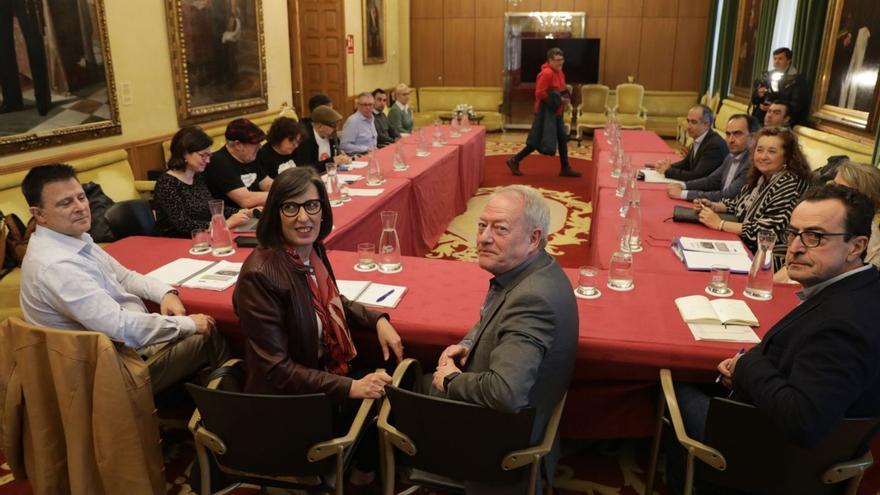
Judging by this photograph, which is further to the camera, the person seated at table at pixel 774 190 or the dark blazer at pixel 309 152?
the dark blazer at pixel 309 152

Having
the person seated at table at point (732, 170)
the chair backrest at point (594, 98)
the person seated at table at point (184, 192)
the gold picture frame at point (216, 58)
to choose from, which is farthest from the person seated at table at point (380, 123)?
the chair backrest at point (594, 98)

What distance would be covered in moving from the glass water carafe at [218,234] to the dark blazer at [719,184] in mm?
2992

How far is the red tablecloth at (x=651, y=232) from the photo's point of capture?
2830 millimetres

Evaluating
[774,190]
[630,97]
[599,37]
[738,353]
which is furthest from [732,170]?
[599,37]

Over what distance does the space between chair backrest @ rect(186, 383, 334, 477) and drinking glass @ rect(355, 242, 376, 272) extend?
1.07 meters

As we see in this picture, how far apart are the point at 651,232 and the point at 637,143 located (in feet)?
12.0

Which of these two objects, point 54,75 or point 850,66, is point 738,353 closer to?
point 54,75

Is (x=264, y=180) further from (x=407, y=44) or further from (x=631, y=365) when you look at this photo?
(x=407, y=44)

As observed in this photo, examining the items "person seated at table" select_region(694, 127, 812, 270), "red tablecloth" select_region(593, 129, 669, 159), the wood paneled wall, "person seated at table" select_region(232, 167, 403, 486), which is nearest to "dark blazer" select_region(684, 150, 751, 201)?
"person seated at table" select_region(694, 127, 812, 270)

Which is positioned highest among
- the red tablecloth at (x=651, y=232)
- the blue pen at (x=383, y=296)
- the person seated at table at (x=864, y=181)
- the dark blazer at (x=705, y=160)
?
the person seated at table at (x=864, y=181)

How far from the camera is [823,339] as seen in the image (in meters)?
1.50

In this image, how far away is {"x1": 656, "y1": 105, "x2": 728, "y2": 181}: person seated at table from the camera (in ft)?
15.3

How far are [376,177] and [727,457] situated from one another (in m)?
3.24

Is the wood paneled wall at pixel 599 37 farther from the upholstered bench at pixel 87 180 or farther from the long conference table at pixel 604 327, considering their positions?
the long conference table at pixel 604 327
